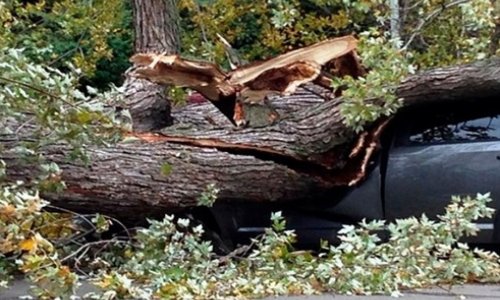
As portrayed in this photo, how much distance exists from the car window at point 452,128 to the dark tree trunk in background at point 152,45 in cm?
227

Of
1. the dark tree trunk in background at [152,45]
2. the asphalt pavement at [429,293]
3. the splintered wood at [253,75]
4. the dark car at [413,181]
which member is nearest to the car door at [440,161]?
the dark car at [413,181]

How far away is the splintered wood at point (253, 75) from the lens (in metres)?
6.57

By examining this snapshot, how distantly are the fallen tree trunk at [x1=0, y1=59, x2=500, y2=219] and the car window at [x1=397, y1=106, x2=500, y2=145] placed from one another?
8.5 inches

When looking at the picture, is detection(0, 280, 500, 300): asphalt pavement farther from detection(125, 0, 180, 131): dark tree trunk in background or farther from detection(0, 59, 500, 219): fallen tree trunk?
detection(125, 0, 180, 131): dark tree trunk in background

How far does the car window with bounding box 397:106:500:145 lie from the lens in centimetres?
676

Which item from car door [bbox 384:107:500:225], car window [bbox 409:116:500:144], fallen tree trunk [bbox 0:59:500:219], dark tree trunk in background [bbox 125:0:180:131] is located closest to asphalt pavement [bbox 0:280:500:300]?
fallen tree trunk [bbox 0:59:500:219]

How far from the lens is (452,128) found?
6895mm

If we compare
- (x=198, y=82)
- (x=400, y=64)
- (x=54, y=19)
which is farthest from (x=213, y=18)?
(x=400, y=64)

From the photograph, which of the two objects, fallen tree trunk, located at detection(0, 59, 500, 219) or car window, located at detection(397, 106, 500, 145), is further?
car window, located at detection(397, 106, 500, 145)

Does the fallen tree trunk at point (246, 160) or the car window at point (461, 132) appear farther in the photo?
the car window at point (461, 132)

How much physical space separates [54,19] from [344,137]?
5.95 meters

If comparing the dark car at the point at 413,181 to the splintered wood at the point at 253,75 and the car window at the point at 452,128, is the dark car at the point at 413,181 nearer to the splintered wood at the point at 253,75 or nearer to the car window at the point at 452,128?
the car window at the point at 452,128

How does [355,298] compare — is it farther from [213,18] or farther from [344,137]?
[213,18]

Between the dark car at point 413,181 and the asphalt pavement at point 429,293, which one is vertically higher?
the dark car at point 413,181
